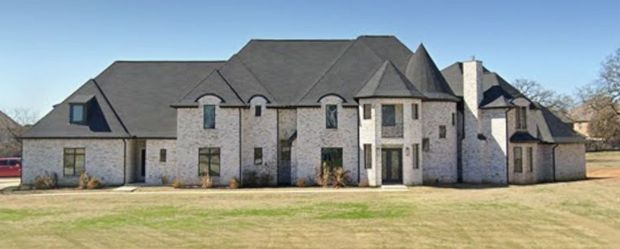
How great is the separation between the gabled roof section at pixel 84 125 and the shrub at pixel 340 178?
13.7 meters

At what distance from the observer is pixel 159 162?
3569 centimetres

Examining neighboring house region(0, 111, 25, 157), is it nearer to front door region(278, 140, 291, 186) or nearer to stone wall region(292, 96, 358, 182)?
front door region(278, 140, 291, 186)

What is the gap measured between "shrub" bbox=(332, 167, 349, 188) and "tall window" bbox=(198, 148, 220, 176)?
7374 mm

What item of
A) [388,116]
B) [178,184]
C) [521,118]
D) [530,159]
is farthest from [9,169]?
[530,159]

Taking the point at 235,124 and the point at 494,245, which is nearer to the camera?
the point at 494,245

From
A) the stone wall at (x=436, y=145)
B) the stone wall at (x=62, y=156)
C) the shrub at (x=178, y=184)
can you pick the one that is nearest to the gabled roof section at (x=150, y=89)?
the stone wall at (x=62, y=156)

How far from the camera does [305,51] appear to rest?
129 feet

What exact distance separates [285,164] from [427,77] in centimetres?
1066

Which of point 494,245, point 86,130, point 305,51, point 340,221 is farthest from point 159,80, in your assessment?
point 494,245

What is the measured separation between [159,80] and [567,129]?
1133 inches

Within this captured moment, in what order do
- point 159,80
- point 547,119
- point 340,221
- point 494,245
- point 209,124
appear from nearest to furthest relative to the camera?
point 494,245
point 340,221
point 209,124
point 547,119
point 159,80

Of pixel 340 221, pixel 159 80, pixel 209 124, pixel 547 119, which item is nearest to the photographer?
pixel 340 221

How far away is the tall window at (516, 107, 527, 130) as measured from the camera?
3519 centimetres

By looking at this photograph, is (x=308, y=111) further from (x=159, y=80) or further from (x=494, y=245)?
(x=494, y=245)
